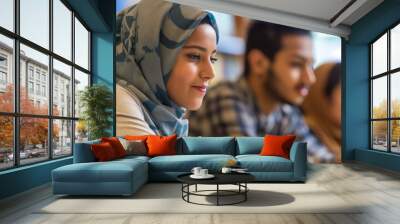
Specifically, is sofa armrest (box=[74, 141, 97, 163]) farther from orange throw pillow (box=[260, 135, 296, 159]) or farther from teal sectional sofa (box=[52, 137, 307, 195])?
orange throw pillow (box=[260, 135, 296, 159])

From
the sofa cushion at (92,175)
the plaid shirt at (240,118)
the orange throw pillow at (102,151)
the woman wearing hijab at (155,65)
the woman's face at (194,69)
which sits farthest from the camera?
the plaid shirt at (240,118)

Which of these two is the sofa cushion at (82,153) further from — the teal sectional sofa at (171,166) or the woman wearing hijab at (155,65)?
the woman wearing hijab at (155,65)

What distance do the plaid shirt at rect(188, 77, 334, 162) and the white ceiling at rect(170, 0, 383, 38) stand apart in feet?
5.28

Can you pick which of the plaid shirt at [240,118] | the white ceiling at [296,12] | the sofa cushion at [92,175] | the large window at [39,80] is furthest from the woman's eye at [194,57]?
the sofa cushion at [92,175]

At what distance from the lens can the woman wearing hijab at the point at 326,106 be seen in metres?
9.06

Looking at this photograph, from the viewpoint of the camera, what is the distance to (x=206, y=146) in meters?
6.89

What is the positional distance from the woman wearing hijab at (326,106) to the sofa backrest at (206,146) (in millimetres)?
2990

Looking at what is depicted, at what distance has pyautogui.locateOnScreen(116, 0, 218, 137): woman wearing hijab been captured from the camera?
8594 mm

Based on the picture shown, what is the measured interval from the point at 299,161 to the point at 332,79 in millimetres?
3865

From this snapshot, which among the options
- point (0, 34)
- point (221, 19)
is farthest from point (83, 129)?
point (221, 19)

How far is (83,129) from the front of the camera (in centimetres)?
783

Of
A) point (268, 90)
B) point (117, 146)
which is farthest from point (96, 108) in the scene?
point (268, 90)

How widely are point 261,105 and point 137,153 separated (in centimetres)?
363

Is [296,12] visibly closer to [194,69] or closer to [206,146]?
[194,69]
